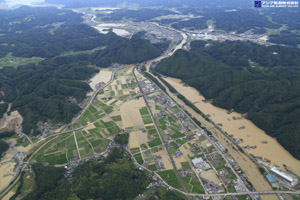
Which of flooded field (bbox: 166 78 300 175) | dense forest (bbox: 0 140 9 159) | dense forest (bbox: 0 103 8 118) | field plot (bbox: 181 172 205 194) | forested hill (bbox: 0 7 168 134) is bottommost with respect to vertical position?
field plot (bbox: 181 172 205 194)

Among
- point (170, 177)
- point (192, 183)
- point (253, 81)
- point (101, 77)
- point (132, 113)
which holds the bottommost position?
point (192, 183)

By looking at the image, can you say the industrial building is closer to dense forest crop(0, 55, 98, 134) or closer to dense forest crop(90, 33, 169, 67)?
dense forest crop(0, 55, 98, 134)

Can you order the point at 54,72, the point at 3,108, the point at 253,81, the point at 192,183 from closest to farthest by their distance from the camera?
1. the point at 192,183
2. the point at 3,108
3. the point at 253,81
4. the point at 54,72

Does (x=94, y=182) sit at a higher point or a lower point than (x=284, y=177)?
higher

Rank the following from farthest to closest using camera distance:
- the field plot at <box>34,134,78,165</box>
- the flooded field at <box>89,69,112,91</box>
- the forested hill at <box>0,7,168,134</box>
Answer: the flooded field at <box>89,69,112,91</box> < the forested hill at <box>0,7,168,134</box> < the field plot at <box>34,134,78,165</box>

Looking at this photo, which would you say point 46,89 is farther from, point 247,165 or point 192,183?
point 247,165

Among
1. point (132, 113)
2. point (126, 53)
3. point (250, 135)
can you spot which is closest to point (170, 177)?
point (250, 135)

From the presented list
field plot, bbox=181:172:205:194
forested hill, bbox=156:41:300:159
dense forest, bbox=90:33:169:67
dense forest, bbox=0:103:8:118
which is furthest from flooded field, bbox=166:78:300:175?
dense forest, bbox=0:103:8:118
